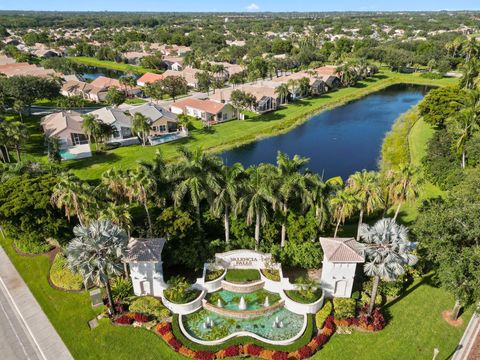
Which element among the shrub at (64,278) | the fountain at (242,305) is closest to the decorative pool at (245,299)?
the fountain at (242,305)

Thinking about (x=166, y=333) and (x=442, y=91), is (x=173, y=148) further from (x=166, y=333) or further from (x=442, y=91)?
(x=442, y=91)

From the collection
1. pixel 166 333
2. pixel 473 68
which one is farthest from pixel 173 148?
pixel 473 68

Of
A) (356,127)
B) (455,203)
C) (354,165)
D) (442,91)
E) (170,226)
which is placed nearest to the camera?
(455,203)

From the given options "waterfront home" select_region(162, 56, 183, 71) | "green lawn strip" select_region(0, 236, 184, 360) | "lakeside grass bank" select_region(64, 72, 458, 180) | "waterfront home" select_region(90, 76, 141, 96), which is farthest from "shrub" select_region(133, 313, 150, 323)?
"waterfront home" select_region(162, 56, 183, 71)

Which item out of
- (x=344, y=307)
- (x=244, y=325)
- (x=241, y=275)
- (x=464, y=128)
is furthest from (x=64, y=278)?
(x=464, y=128)

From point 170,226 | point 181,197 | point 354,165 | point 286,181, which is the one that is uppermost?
point 286,181

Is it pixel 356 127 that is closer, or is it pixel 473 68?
pixel 356 127
